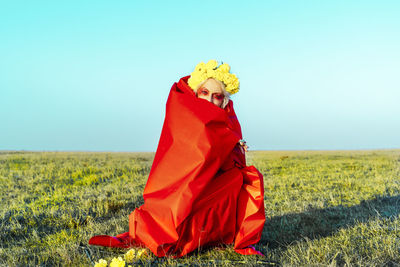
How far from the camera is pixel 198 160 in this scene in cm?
350

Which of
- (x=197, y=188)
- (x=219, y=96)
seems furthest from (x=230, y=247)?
(x=219, y=96)

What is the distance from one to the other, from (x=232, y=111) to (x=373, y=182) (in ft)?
22.8

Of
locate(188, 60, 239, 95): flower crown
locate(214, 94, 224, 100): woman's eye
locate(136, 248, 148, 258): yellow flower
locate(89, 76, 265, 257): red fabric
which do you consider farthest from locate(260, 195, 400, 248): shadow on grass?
locate(188, 60, 239, 95): flower crown

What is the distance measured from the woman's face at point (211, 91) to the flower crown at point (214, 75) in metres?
0.06

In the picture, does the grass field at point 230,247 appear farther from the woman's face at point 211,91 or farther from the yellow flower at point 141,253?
the woman's face at point 211,91

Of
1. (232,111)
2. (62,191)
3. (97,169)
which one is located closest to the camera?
(232,111)

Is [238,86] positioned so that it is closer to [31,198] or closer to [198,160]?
[198,160]

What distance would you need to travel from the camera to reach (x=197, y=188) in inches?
139

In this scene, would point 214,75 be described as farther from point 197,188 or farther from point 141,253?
point 141,253

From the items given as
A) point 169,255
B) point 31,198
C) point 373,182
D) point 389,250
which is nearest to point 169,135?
point 169,255

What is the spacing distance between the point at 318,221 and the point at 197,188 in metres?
2.96

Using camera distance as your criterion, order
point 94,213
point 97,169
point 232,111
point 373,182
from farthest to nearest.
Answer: point 97,169
point 373,182
point 94,213
point 232,111

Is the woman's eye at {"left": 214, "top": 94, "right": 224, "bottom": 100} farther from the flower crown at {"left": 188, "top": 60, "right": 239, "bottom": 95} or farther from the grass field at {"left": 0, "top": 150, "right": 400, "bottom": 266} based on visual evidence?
the grass field at {"left": 0, "top": 150, "right": 400, "bottom": 266}

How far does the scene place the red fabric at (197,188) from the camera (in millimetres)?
3541
